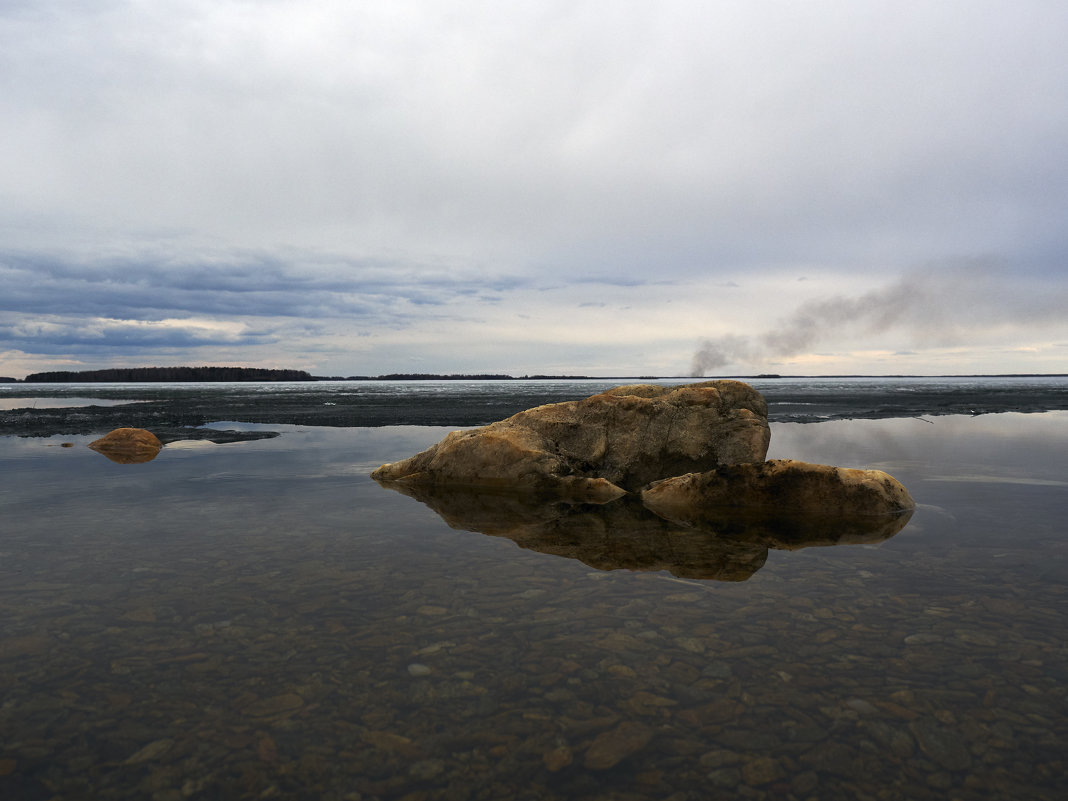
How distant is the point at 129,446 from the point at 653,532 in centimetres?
1787

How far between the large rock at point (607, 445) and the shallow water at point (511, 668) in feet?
14.6

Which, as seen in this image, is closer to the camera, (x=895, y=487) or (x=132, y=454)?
(x=895, y=487)

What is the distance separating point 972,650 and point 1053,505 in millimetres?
7959

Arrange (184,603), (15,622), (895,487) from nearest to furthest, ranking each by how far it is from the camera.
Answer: (15,622) → (184,603) → (895,487)

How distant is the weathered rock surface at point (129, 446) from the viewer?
18.7m

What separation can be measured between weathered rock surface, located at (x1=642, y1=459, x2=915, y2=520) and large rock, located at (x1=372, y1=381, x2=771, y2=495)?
1.82m

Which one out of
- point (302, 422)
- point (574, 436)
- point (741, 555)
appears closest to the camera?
point (741, 555)

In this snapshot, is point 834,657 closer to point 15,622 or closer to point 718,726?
point 718,726

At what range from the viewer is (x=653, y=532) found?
31.7ft

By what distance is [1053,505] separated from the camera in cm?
1092

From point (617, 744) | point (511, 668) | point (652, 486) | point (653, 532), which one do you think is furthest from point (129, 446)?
point (617, 744)

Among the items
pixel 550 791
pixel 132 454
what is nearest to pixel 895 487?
pixel 550 791

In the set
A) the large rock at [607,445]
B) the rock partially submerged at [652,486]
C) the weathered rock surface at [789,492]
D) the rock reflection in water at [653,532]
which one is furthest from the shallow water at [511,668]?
the large rock at [607,445]

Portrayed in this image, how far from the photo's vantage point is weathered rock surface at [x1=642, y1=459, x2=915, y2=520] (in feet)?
35.3
